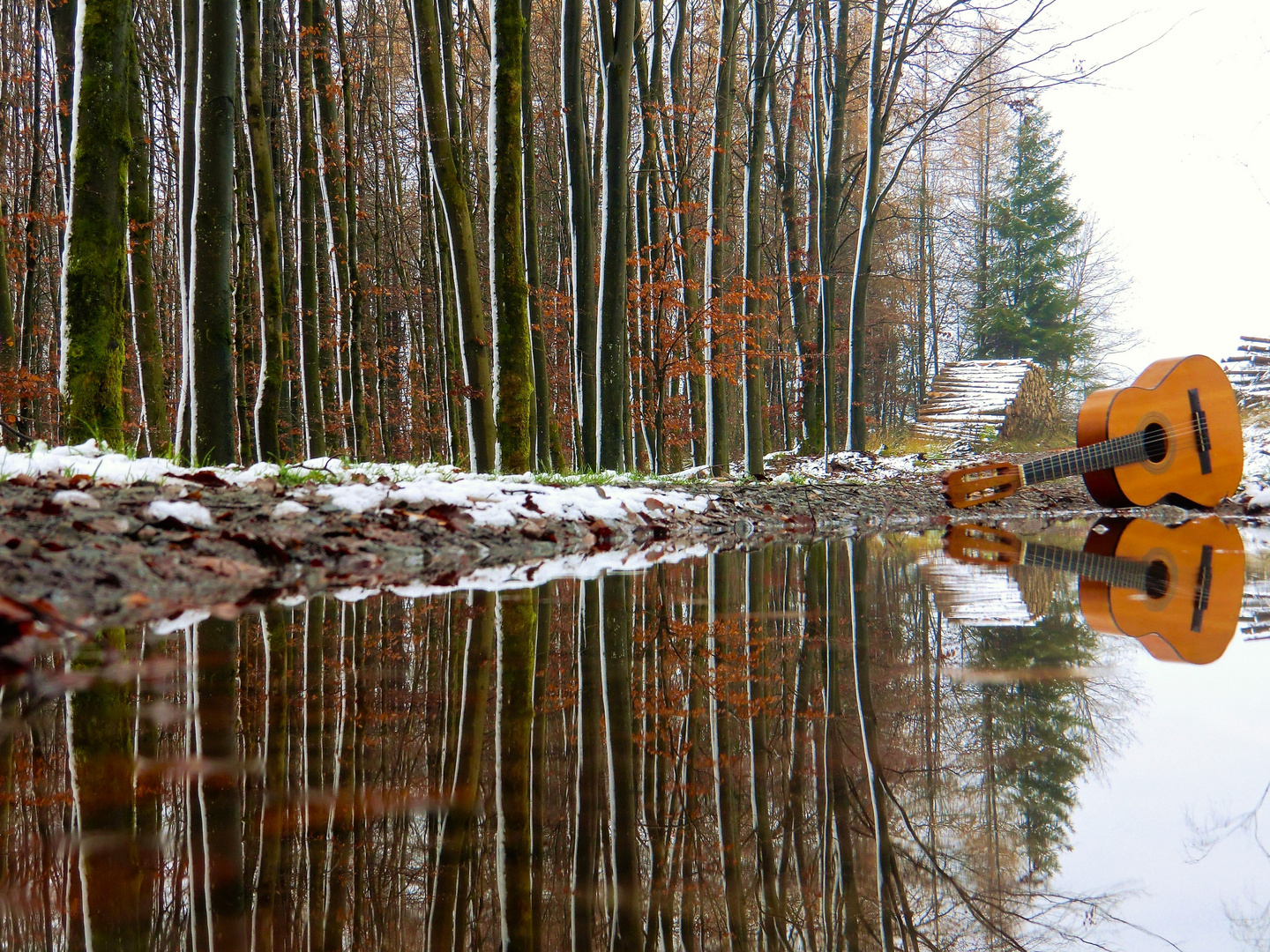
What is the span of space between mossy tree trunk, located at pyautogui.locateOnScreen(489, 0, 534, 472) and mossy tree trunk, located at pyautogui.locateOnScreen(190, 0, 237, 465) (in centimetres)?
229

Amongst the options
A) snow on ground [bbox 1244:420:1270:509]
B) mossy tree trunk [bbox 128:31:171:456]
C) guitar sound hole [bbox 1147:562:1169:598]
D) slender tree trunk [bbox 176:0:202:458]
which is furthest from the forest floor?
mossy tree trunk [bbox 128:31:171:456]

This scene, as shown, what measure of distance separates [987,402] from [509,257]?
16.3 m

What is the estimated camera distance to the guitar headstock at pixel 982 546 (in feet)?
13.4

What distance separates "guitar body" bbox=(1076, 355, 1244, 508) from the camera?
7.45 m

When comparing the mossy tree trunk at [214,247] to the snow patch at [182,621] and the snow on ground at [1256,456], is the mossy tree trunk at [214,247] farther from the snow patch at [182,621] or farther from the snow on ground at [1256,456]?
the snow on ground at [1256,456]

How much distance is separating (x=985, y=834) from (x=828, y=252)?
50.8 ft

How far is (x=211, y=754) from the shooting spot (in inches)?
50.1

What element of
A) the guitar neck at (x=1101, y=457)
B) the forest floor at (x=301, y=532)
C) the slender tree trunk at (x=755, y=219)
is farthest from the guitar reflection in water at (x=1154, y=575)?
the slender tree trunk at (x=755, y=219)

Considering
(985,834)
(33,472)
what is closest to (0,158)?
(33,472)

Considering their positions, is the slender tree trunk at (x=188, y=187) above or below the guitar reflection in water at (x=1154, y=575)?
above

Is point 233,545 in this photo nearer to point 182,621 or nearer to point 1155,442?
point 182,621

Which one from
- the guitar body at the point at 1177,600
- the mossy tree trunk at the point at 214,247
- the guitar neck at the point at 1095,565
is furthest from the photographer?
the mossy tree trunk at the point at 214,247

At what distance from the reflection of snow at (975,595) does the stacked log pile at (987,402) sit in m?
17.9

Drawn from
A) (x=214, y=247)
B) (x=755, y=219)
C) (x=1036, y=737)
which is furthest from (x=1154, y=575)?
(x=755, y=219)
